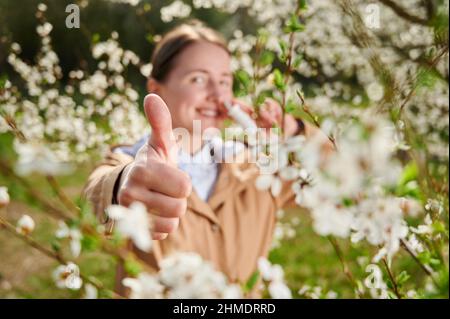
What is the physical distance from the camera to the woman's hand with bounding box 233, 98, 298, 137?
1152 mm

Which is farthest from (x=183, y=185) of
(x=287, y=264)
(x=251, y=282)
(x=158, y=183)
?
(x=287, y=264)

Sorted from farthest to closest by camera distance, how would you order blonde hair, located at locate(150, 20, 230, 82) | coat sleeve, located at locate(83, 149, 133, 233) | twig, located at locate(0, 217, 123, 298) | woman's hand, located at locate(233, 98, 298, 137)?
1. blonde hair, located at locate(150, 20, 230, 82)
2. woman's hand, located at locate(233, 98, 298, 137)
3. coat sleeve, located at locate(83, 149, 133, 233)
4. twig, located at locate(0, 217, 123, 298)

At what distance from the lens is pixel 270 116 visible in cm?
123

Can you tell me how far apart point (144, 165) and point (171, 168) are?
5 centimetres

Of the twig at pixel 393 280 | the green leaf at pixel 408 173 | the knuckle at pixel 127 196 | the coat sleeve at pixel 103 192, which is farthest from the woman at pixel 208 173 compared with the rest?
the green leaf at pixel 408 173

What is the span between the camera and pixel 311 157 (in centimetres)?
48

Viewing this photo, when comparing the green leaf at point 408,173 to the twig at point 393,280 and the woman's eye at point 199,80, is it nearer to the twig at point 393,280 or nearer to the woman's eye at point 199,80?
the twig at point 393,280

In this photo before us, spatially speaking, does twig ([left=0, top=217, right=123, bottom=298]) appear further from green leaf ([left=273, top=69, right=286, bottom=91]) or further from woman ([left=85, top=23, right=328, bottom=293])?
woman ([left=85, top=23, right=328, bottom=293])

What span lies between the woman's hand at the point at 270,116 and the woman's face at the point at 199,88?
0.08 m

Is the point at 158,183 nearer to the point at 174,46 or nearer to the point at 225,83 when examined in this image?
the point at 225,83

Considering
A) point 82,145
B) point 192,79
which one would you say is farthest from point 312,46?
point 192,79

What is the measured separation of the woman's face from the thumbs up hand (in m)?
0.66

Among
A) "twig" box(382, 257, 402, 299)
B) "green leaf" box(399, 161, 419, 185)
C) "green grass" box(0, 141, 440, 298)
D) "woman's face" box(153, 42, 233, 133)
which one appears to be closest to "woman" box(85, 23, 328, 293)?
"woman's face" box(153, 42, 233, 133)

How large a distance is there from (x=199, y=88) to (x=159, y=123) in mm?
688
